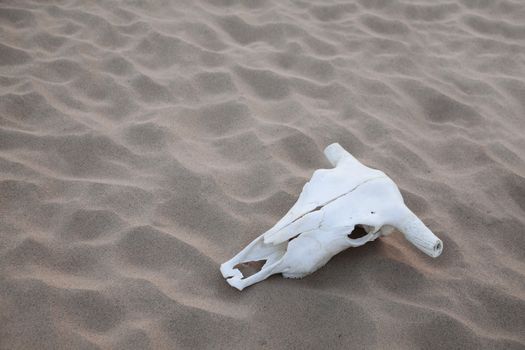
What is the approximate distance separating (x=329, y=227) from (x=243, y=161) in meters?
0.90

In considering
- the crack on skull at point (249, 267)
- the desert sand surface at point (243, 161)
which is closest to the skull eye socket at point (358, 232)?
the desert sand surface at point (243, 161)

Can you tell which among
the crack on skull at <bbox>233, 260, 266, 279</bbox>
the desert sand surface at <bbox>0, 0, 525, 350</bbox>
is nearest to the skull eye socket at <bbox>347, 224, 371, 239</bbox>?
the desert sand surface at <bbox>0, 0, 525, 350</bbox>

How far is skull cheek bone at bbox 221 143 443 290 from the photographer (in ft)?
6.62

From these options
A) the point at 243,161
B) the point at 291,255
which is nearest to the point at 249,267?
the point at 291,255

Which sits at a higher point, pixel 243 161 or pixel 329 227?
pixel 329 227

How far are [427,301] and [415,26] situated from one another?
8.25ft

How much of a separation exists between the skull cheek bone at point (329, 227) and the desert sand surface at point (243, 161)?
0.36 feet

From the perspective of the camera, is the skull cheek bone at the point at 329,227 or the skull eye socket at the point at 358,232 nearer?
the skull cheek bone at the point at 329,227

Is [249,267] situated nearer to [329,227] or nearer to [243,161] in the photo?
[329,227]

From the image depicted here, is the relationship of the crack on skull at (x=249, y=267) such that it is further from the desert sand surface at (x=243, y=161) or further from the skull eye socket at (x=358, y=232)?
the skull eye socket at (x=358, y=232)

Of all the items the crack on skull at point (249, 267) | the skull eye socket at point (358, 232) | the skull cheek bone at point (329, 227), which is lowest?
→ the crack on skull at point (249, 267)

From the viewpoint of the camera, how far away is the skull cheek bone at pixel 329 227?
202cm

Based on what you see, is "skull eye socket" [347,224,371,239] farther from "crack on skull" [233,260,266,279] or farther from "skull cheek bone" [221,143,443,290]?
"crack on skull" [233,260,266,279]

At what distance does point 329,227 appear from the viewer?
79.2 inches
